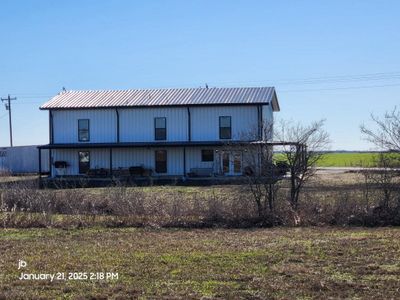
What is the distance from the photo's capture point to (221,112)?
146 feet

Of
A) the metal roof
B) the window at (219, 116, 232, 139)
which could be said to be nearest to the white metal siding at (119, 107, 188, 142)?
the metal roof

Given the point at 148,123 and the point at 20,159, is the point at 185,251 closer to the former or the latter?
the point at 148,123

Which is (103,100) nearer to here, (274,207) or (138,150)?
(138,150)

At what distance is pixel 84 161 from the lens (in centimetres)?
4653

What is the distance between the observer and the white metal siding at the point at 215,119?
43812 millimetres

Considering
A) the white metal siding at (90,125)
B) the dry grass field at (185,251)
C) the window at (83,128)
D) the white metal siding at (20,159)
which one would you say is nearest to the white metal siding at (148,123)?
the white metal siding at (90,125)

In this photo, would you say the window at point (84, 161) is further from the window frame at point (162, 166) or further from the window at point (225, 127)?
the window at point (225, 127)

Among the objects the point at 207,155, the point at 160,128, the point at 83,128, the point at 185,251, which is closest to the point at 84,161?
the point at 83,128

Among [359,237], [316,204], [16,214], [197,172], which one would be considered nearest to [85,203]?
[16,214]

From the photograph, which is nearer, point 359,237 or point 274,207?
point 359,237

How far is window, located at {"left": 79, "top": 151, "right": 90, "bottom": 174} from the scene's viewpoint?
152 feet

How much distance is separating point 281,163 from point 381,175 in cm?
299

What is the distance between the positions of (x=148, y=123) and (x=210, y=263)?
3643cm

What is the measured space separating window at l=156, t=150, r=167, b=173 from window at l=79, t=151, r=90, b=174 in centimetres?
575
